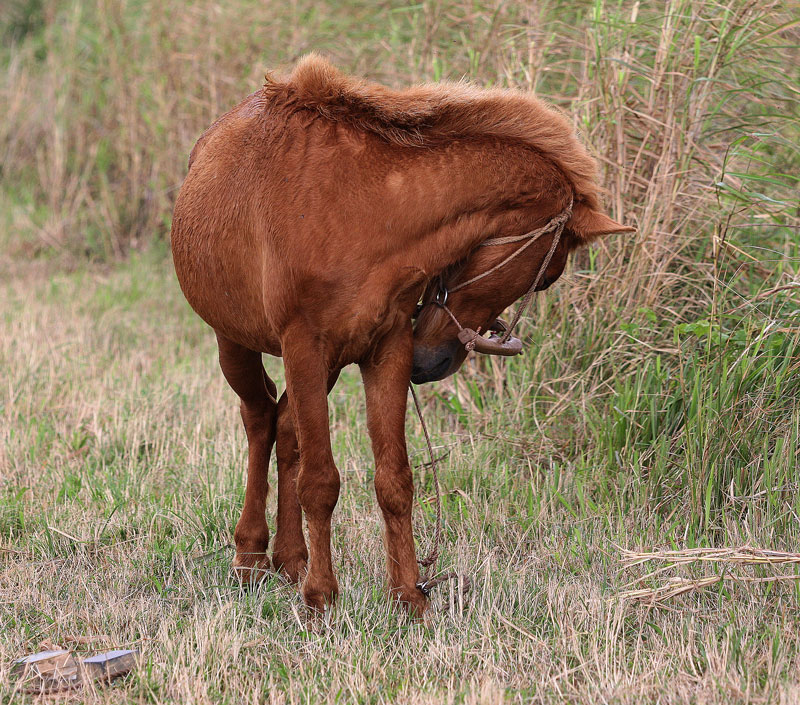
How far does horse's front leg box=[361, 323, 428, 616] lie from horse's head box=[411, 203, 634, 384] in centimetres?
10

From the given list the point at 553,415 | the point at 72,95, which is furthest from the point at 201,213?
the point at 72,95

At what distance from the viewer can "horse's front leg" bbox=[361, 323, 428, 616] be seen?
342 centimetres

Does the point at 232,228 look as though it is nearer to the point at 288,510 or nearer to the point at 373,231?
the point at 373,231

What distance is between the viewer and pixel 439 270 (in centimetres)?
333

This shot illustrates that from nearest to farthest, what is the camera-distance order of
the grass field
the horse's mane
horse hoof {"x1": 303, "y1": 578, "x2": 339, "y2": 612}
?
the grass field → the horse's mane → horse hoof {"x1": 303, "y1": 578, "x2": 339, "y2": 612}

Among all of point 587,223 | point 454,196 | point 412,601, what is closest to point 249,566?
point 412,601

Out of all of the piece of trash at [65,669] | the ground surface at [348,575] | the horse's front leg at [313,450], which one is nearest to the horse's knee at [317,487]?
the horse's front leg at [313,450]

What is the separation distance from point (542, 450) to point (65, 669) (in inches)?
101

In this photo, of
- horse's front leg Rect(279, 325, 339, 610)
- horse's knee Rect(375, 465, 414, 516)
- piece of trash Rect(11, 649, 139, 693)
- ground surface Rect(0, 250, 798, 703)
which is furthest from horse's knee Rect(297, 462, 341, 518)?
piece of trash Rect(11, 649, 139, 693)

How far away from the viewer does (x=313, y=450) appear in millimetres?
3352

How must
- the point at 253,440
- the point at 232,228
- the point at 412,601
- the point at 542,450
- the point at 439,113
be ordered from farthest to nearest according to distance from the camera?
the point at 542,450
the point at 253,440
the point at 412,601
the point at 232,228
the point at 439,113

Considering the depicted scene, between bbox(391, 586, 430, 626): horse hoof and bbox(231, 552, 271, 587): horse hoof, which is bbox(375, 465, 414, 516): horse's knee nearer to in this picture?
bbox(391, 586, 430, 626): horse hoof

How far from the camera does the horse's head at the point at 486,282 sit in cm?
341

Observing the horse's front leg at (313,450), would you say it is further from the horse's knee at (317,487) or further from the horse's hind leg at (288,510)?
the horse's hind leg at (288,510)
